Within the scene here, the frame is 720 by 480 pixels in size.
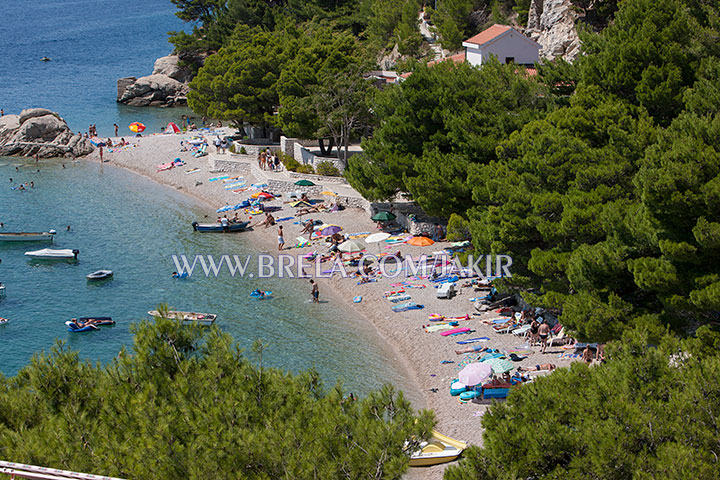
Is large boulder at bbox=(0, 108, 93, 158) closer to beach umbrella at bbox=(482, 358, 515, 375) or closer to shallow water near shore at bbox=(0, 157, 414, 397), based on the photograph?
shallow water near shore at bbox=(0, 157, 414, 397)

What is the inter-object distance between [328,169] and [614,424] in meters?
37.8

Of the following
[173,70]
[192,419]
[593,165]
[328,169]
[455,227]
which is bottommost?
[192,419]

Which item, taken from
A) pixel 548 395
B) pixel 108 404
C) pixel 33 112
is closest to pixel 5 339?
pixel 108 404

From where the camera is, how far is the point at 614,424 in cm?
1334

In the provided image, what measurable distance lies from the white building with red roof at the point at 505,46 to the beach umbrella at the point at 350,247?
970 inches

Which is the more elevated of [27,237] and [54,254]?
[27,237]

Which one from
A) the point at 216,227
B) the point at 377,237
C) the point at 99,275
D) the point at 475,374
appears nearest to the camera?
the point at 475,374

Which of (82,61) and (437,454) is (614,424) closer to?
(437,454)

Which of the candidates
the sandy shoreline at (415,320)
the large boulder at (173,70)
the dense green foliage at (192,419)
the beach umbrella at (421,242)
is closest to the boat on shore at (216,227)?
the sandy shoreline at (415,320)

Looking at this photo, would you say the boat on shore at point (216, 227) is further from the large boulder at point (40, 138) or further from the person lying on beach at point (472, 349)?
the large boulder at point (40, 138)

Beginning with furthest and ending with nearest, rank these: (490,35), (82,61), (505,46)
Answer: (82,61) → (505,46) → (490,35)

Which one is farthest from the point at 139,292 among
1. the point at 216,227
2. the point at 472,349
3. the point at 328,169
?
the point at 328,169

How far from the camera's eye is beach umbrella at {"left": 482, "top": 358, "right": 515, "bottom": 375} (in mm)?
25045

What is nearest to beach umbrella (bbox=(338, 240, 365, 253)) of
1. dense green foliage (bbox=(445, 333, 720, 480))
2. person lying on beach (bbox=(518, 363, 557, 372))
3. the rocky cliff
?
person lying on beach (bbox=(518, 363, 557, 372))
